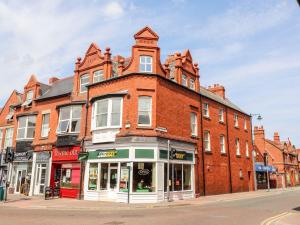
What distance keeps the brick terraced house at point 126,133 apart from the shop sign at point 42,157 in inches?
2.2

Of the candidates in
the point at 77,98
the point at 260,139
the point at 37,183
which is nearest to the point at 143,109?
the point at 77,98

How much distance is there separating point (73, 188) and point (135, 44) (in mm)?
12981

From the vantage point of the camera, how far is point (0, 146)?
36.5 meters

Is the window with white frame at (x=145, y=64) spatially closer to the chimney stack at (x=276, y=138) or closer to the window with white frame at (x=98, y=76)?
the window with white frame at (x=98, y=76)

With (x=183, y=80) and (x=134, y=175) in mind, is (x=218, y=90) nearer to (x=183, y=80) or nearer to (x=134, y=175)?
(x=183, y=80)

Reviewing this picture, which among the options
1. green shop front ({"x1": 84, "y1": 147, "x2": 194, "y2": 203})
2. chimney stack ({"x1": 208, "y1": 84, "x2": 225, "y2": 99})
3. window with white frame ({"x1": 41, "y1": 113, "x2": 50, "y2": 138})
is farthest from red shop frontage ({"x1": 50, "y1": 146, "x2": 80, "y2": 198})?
chimney stack ({"x1": 208, "y1": 84, "x2": 225, "y2": 99})

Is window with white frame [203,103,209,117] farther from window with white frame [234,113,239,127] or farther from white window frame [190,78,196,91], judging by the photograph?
window with white frame [234,113,239,127]

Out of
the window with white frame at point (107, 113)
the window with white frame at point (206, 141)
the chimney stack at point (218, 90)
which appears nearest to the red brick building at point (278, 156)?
the chimney stack at point (218, 90)

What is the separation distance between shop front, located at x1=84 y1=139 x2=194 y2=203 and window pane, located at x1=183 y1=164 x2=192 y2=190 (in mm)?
177

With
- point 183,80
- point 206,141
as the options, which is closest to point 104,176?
point 183,80

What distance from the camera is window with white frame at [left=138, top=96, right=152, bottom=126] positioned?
887 inches

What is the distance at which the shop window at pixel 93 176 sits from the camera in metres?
23.3

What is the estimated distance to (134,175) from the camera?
21344mm

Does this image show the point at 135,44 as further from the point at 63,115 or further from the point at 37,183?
the point at 37,183
